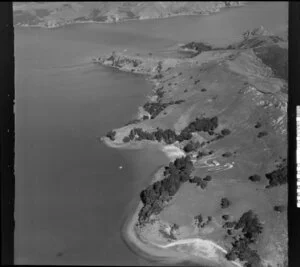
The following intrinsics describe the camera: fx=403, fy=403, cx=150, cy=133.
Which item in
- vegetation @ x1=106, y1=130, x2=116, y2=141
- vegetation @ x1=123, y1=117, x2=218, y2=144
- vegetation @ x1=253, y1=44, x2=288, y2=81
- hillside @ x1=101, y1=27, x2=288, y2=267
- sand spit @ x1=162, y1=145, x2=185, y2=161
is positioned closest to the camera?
hillside @ x1=101, y1=27, x2=288, y2=267

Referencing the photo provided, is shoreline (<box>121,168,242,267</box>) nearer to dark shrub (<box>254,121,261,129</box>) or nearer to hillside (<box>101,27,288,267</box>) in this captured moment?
hillside (<box>101,27,288,267</box>)

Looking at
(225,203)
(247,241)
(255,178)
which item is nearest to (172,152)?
(255,178)

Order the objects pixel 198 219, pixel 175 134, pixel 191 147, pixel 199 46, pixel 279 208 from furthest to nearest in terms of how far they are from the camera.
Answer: pixel 199 46, pixel 175 134, pixel 191 147, pixel 198 219, pixel 279 208

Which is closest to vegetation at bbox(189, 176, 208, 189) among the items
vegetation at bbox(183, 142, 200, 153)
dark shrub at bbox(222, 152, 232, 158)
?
dark shrub at bbox(222, 152, 232, 158)

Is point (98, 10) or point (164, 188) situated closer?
point (98, 10)

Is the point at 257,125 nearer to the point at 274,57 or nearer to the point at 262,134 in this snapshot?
the point at 262,134

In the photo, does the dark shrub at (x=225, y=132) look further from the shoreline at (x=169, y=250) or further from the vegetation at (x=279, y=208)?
the shoreline at (x=169, y=250)

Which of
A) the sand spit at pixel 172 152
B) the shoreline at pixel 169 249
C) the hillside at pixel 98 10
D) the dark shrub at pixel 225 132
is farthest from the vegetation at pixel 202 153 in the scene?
the hillside at pixel 98 10
